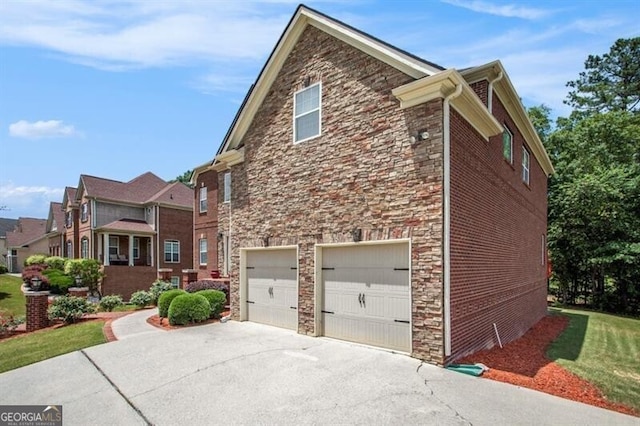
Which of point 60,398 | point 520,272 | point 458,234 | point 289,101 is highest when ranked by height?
point 289,101

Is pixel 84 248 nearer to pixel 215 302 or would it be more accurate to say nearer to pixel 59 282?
pixel 59 282

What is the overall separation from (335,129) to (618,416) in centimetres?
735

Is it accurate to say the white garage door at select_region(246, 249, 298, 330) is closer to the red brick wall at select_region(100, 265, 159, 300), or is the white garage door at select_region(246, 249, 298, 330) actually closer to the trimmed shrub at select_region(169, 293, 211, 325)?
the trimmed shrub at select_region(169, 293, 211, 325)

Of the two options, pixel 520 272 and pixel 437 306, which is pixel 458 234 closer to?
pixel 437 306

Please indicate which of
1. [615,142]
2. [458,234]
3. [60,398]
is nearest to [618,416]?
[458,234]

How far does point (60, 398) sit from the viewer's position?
20.9 feet

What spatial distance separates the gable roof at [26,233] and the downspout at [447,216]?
1927 inches

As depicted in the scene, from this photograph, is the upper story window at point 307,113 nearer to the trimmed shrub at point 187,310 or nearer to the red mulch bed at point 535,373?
the trimmed shrub at point 187,310

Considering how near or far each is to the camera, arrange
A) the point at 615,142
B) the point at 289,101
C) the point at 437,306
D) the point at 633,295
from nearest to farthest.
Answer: the point at 437,306, the point at 289,101, the point at 633,295, the point at 615,142

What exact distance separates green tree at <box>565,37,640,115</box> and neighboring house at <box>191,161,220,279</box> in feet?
98.4

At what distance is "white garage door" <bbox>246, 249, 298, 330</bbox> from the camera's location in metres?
10.4

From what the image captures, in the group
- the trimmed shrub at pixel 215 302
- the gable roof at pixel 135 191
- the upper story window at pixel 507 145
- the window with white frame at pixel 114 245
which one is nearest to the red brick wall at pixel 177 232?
the gable roof at pixel 135 191

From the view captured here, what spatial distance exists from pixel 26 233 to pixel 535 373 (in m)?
56.5

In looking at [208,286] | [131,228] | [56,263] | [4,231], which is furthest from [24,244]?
[208,286]
